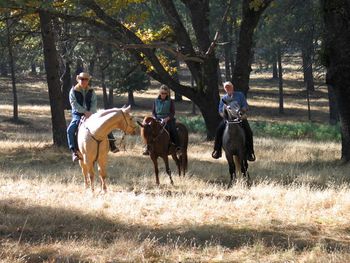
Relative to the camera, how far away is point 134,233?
309 inches

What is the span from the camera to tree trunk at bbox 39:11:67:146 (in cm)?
2028

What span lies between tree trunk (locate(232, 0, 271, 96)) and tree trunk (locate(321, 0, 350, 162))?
4.21 m

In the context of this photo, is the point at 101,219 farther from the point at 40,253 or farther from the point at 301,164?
the point at 301,164

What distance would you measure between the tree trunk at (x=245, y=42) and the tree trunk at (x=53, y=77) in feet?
23.3

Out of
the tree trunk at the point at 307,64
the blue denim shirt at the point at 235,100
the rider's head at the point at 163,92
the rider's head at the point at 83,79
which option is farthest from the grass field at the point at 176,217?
the tree trunk at the point at 307,64

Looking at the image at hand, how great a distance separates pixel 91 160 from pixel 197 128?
2043cm

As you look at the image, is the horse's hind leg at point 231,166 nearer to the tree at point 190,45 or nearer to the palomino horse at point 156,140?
the palomino horse at point 156,140

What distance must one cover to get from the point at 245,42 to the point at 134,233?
587 inches

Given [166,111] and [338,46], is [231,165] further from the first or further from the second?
[338,46]

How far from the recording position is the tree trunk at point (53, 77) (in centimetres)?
2028

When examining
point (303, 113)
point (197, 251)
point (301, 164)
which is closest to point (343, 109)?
point (301, 164)

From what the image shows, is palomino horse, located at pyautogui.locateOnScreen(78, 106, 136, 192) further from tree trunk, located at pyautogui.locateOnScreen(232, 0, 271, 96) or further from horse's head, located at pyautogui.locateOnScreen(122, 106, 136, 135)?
tree trunk, located at pyautogui.locateOnScreen(232, 0, 271, 96)

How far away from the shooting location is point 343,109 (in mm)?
16109

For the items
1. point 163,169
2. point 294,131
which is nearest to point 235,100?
point 163,169
